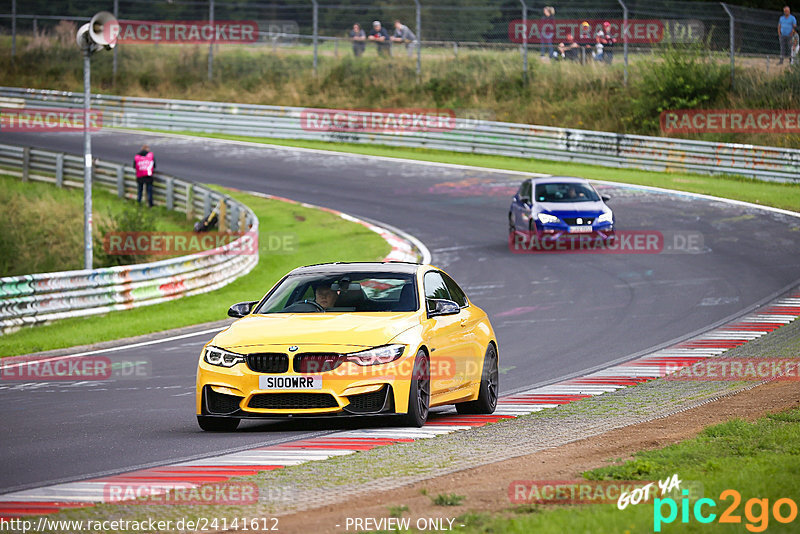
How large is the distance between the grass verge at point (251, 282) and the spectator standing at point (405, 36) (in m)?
12.1

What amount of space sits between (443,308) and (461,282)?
39.1 feet

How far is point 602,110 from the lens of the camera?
141 ft

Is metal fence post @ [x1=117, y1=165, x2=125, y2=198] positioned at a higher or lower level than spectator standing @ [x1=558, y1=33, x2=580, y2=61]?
lower

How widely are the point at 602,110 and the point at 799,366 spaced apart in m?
30.7

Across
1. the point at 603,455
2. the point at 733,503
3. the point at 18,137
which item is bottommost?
the point at 18,137

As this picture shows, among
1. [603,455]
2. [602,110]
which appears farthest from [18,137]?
[603,455]

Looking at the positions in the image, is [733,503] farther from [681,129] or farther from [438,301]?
[681,129]

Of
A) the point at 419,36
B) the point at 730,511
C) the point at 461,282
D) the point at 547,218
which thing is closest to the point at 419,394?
the point at 730,511

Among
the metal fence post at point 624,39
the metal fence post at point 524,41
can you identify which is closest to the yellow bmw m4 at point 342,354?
the metal fence post at point 624,39

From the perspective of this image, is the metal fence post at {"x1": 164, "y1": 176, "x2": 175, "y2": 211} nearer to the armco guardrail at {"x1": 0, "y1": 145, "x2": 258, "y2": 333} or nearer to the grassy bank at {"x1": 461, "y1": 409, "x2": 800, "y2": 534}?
the armco guardrail at {"x1": 0, "y1": 145, "x2": 258, "y2": 333}

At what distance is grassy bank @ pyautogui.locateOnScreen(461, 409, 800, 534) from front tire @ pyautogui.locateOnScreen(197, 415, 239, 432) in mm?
3751

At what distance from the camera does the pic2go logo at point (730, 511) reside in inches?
224

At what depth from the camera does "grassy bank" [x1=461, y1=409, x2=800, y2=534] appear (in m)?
5.70

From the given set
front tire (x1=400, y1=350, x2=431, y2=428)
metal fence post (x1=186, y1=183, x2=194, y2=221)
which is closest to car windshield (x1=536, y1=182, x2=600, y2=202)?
→ metal fence post (x1=186, y1=183, x2=194, y2=221)
